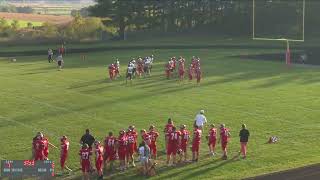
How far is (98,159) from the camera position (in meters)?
20.4

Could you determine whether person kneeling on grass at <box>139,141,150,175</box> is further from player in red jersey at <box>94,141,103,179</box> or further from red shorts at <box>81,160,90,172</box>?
red shorts at <box>81,160,90,172</box>

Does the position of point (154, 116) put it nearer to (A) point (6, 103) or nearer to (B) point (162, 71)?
(A) point (6, 103)

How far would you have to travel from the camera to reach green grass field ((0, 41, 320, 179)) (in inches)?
926

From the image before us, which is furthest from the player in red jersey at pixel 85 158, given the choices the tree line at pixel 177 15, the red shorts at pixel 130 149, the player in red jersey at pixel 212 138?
the tree line at pixel 177 15

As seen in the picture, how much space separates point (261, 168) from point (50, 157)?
27.6ft

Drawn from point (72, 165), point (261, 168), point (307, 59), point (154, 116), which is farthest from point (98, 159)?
point (307, 59)

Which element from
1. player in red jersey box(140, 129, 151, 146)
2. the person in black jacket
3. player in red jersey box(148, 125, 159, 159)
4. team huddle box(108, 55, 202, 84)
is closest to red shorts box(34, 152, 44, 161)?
player in red jersey box(140, 129, 151, 146)

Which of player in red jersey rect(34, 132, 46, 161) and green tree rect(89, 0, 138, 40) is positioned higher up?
green tree rect(89, 0, 138, 40)

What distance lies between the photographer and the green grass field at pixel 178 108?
23516 millimetres

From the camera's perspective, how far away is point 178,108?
111 feet

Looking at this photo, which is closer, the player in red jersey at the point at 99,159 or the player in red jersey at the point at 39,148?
the player in red jersey at the point at 99,159

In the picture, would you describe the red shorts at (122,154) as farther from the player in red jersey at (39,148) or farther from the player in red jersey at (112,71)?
the player in red jersey at (112,71)

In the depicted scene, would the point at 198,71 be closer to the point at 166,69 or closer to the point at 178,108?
the point at 166,69

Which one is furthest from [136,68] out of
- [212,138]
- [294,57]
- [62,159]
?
[62,159]
